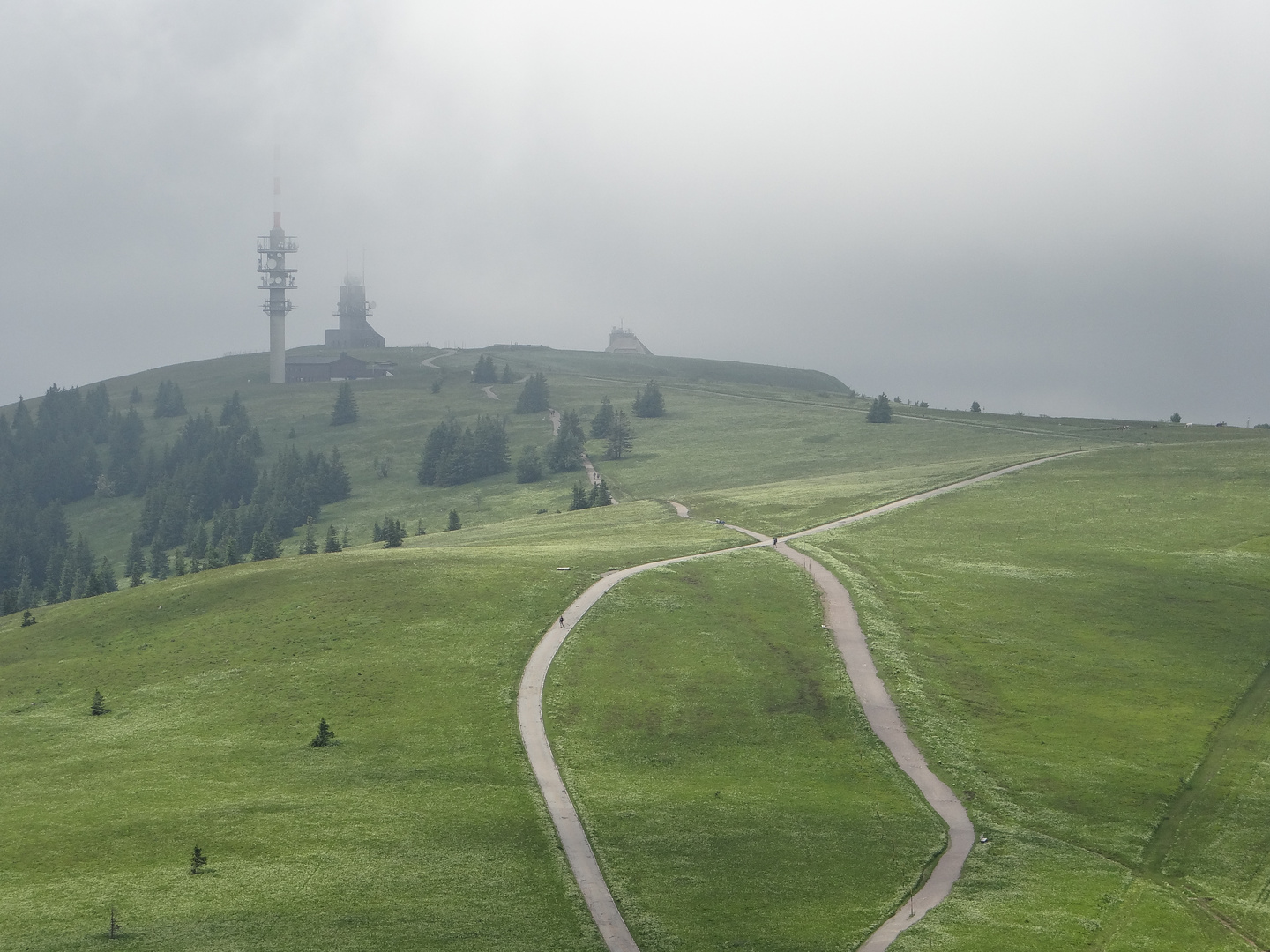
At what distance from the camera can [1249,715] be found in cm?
7038

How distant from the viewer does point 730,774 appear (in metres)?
62.0

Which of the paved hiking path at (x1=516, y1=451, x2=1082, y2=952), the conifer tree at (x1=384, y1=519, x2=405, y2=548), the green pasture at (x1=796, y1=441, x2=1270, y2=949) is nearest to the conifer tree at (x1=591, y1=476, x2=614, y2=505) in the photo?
the conifer tree at (x1=384, y1=519, x2=405, y2=548)

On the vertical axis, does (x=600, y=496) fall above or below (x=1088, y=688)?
above

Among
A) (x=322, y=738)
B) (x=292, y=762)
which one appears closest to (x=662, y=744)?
(x=322, y=738)

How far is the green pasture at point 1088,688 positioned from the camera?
163 ft

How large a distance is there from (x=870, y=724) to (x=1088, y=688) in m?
16.6

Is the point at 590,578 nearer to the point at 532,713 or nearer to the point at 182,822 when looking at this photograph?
the point at 532,713

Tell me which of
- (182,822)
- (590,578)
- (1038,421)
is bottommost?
(182,822)

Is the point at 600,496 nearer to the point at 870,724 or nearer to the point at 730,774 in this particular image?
the point at 870,724

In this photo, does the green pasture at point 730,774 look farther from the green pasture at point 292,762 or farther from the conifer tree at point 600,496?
the conifer tree at point 600,496

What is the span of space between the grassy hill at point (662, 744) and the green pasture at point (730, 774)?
23 centimetres

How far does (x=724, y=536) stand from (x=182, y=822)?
67.5m

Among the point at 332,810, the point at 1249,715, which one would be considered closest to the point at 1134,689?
the point at 1249,715

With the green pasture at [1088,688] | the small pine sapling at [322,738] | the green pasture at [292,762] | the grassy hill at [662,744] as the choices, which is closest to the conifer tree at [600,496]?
the grassy hill at [662,744]
